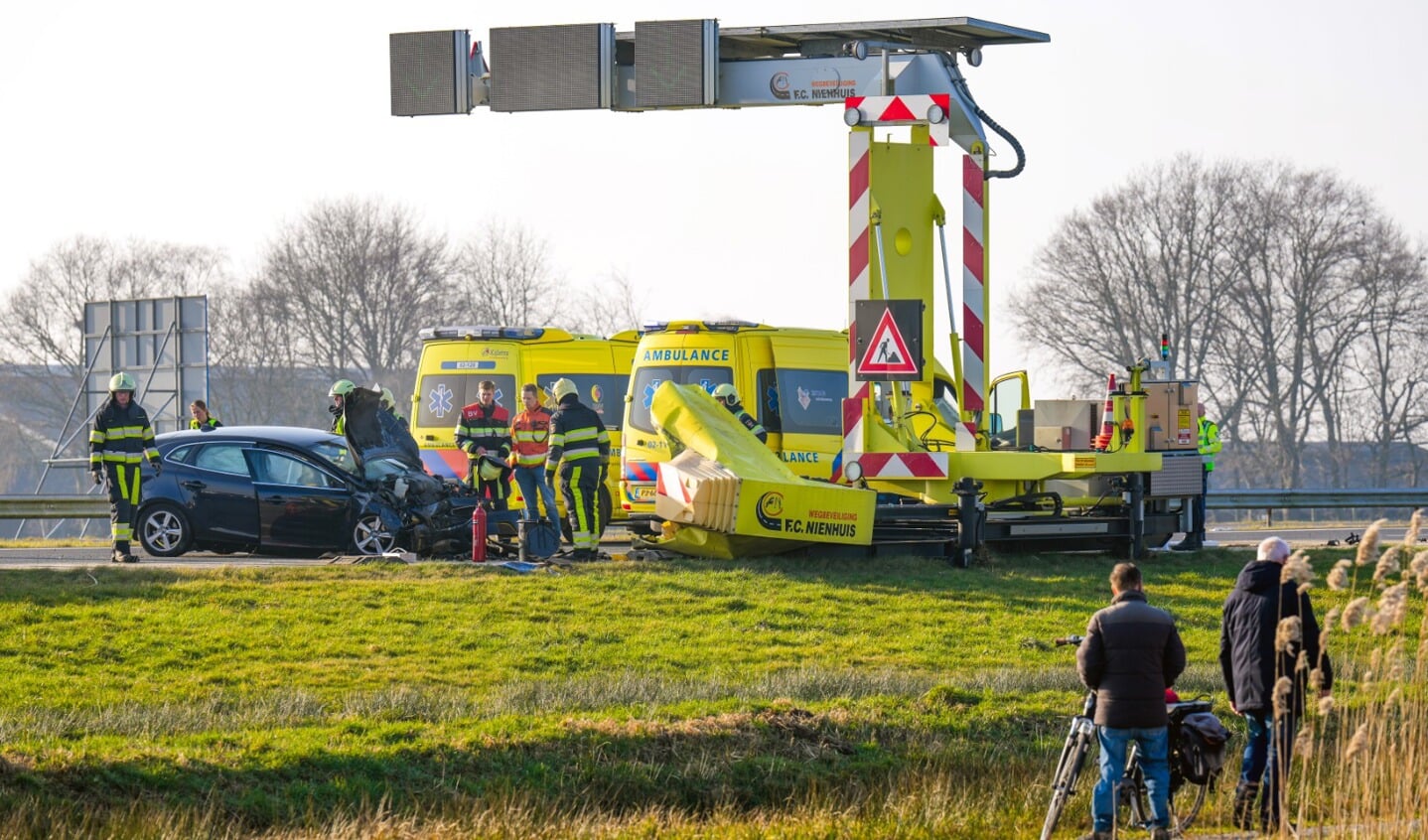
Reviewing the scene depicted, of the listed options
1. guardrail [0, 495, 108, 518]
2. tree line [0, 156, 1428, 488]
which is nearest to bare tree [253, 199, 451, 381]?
tree line [0, 156, 1428, 488]

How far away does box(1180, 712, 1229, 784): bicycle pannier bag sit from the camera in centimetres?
916

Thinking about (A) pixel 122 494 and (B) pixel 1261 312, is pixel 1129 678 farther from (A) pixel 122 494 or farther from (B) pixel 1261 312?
(B) pixel 1261 312

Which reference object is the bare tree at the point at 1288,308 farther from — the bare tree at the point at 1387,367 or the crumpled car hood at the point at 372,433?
the crumpled car hood at the point at 372,433

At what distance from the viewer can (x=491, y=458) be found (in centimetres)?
1934

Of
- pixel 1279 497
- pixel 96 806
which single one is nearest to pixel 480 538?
pixel 96 806

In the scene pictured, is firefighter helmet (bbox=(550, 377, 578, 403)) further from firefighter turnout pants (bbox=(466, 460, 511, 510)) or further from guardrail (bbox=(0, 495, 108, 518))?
guardrail (bbox=(0, 495, 108, 518))

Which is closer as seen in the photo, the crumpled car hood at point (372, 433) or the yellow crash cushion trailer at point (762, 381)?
the crumpled car hood at point (372, 433)

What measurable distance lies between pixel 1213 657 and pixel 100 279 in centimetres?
6259

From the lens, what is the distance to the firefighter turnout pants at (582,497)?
A: 58.9 ft

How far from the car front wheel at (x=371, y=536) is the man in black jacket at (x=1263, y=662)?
36.7 feet

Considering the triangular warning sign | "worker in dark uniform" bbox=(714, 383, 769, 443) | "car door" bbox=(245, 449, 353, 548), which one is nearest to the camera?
the triangular warning sign

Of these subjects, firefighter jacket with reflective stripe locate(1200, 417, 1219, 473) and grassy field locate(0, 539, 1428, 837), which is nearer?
grassy field locate(0, 539, 1428, 837)

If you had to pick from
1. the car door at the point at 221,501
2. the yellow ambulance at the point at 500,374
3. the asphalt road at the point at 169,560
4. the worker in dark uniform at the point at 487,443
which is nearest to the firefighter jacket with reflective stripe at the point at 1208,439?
the asphalt road at the point at 169,560

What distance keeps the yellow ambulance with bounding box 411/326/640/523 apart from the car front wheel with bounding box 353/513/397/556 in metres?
3.24
